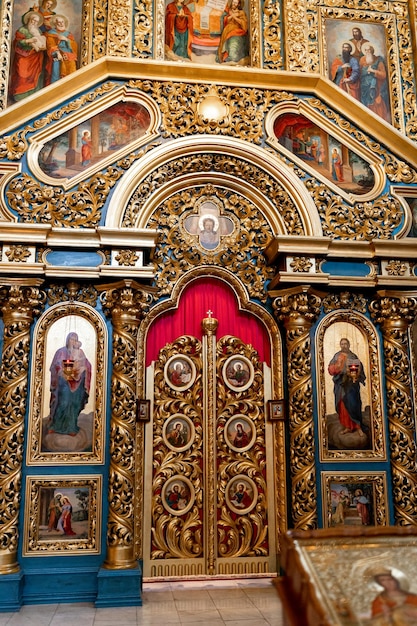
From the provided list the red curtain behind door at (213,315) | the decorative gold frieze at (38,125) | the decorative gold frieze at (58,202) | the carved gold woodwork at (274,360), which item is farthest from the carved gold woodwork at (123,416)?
the decorative gold frieze at (38,125)

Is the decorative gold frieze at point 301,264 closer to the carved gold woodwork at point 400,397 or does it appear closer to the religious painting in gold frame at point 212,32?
the carved gold woodwork at point 400,397

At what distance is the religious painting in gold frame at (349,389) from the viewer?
6.89 metres

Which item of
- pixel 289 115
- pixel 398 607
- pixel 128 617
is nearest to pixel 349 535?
pixel 398 607

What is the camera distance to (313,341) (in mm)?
7094

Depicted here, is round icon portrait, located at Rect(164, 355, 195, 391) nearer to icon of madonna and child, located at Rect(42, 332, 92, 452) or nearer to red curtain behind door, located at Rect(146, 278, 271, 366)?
red curtain behind door, located at Rect(146, 278, 271, 366)

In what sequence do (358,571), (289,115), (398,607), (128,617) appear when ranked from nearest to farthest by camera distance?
(398,607)
(358,571)
(128,617)
(289,115)

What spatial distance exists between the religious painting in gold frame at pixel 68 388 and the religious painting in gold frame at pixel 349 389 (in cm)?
259

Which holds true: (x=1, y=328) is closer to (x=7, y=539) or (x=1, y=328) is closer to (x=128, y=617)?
(x=7, y=539)

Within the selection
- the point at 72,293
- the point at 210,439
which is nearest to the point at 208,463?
the point at 210,439

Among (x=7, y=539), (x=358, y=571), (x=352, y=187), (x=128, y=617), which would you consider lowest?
(x=128, y=617)

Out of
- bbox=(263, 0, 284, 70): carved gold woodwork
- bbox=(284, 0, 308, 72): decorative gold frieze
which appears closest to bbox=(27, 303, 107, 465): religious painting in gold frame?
bbox=(263, 0, 284, 70): carved gold woodwork

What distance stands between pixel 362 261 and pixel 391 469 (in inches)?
98.9

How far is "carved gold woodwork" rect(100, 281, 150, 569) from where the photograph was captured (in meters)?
6.19

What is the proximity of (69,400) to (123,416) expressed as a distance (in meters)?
0.64
